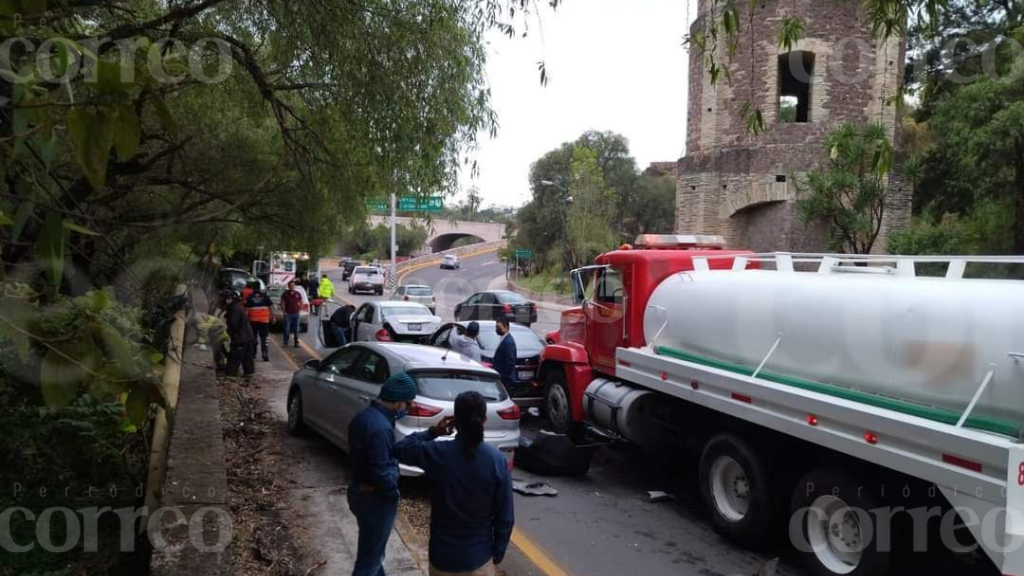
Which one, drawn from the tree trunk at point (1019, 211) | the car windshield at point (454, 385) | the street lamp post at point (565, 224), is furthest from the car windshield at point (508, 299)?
the car windshield at point (454, 385)

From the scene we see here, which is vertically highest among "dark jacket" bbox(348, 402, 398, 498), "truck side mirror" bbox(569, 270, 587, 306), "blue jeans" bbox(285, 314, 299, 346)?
"truck side mirror" bbox(569, 270, 587, 306)

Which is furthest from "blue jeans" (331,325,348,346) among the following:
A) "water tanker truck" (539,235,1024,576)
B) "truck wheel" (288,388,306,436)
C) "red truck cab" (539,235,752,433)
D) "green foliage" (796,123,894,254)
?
"green foliage" (796,123,894,254)

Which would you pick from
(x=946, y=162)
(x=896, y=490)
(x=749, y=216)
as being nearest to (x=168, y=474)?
(x=896, y=490)

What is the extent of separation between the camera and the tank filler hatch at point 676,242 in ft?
31.8

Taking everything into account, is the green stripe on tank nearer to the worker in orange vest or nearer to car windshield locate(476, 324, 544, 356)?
car windshield locate(476, 324, 544, 356)

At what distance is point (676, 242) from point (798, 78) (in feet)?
60.5

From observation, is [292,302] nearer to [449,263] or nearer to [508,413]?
[508,413]

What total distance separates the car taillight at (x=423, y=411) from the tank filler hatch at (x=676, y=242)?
3.70 metres

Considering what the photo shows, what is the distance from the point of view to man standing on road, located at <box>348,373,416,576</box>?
15.1 ft

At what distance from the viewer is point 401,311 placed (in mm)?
17172

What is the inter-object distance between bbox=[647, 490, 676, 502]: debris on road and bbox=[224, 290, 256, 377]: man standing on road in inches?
323

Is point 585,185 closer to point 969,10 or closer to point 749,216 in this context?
point 749,216

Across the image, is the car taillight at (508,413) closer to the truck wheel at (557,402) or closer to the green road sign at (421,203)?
the truck wheel at (557,402)

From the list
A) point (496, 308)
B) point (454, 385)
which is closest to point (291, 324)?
point (496, 308)
